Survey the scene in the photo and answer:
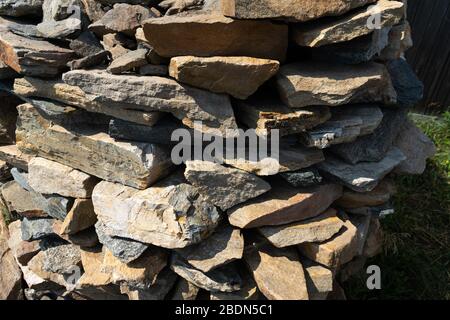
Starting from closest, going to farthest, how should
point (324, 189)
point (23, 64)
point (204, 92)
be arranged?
point (204, 92), point (23, 64), point (324, 189)

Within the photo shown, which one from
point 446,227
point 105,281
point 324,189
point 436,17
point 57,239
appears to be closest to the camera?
point 324,189

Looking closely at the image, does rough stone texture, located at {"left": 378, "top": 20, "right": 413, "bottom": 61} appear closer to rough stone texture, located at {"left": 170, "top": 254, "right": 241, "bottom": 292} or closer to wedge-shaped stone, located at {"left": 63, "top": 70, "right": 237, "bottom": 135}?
wedge-shaped stone, located at {"left": 63, "top": 70, "right": 237, "bottom": 135}

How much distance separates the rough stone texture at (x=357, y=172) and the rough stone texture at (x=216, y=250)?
69cm

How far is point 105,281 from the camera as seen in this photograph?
2.80m

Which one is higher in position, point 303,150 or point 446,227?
point 303,150

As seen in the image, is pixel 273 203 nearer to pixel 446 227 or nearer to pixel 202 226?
pixel 202 226

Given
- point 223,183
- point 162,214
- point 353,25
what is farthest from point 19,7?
point 353,25

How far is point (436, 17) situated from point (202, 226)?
4641 mm

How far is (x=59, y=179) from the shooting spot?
2.76 meters

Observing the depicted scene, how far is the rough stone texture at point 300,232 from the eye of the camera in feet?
8.16

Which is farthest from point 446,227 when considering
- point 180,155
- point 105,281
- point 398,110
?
point 105,281

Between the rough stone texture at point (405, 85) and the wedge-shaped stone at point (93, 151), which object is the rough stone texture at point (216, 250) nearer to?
the wedge-shaped stone at point (93, 151)

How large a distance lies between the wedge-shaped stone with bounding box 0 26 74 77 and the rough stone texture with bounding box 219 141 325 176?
1122 mm

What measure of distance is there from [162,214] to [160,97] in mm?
695
